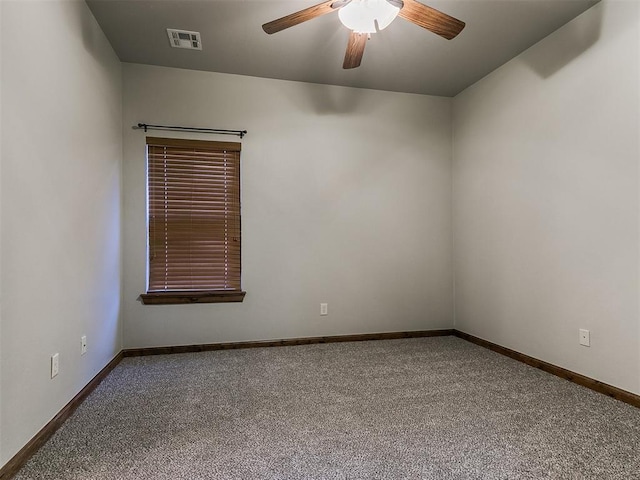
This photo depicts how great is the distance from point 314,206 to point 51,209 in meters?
2.17

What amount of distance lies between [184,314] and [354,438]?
6.79 feet

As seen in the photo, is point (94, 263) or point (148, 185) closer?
point (94, 263)

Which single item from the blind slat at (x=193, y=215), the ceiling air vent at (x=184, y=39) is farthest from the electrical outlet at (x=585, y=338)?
the ceiling air vent at (x=184, y=39)

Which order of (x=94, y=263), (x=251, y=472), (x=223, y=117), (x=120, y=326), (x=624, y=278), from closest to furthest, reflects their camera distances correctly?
(x=251, y=472) < (x=624, y=278) < (x=94, y=263) < (x=120, y=326) < (x=223, y=117)

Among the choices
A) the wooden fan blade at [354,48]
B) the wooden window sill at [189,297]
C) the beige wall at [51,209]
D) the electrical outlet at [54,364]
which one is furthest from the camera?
A: the wooden window sill at [189,297]

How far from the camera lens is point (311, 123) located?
11.6ft

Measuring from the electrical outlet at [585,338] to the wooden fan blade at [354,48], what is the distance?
2.43 m

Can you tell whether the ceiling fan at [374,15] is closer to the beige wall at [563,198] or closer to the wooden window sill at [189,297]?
the beige wall at [563,198]

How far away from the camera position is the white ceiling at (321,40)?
2375 mm

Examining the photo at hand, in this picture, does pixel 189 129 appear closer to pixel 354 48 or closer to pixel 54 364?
pixel 354 48

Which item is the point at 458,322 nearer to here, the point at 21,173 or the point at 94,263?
the point at 94,263

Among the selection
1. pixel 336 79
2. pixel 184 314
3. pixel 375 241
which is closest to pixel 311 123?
pixel 336 79

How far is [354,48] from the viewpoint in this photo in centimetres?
227

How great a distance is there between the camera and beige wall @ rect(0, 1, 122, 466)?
1490mm
